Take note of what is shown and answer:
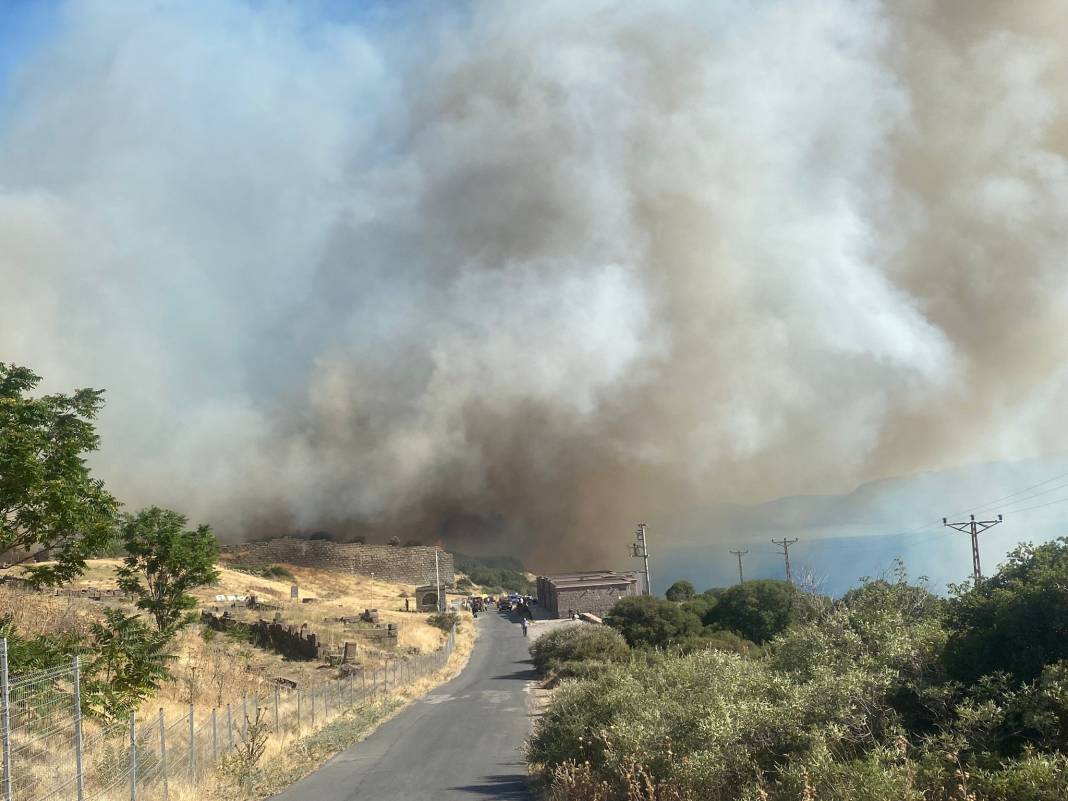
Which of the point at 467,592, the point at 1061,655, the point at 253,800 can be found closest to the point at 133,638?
the point at 253,800

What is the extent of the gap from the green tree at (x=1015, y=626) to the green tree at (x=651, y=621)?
33.2m

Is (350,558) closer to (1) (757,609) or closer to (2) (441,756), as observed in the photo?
(1) (757,609)

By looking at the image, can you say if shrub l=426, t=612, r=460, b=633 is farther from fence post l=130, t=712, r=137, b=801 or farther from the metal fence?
fence post l=130, t=712, r=137, b=801

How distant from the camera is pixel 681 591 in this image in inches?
3467

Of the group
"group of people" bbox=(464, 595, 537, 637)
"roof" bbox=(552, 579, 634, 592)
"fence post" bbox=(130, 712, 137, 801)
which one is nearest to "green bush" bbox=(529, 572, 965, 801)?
"fence post" bbox=(130, 712, 137, 801)

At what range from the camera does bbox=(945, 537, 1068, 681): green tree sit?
9875 millimetres

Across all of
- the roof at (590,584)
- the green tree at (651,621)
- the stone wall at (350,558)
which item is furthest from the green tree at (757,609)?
the stone wall at (350,558)

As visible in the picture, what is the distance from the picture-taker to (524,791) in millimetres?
16703

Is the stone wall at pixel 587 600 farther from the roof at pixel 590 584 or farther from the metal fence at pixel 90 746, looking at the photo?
the metal fence at pixel 90 746

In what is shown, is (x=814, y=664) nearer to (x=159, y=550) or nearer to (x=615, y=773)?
(x=615, y=773)

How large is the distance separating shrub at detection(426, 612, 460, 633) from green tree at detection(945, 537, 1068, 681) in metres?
56.9

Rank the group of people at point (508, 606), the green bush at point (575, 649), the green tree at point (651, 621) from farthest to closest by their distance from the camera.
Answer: the group of people at point (508, 606) → the green tree at point (651, 621) → the green bush at point (575, 649)

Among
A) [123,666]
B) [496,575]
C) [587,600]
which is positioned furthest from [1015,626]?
[496,575]

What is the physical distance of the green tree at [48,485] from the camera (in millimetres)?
19828
